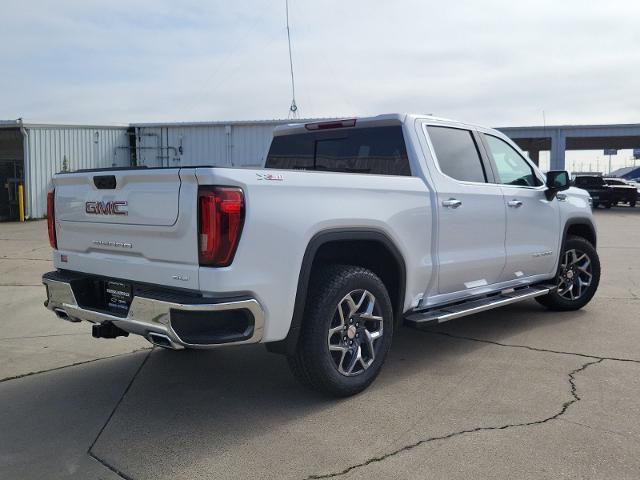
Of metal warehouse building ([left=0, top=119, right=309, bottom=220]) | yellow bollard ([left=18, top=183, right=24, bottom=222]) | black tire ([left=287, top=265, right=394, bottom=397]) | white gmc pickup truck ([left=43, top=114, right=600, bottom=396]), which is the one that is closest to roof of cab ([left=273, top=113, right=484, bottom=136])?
white gmc pickup truck ([left=43, top=114, right=600, bottom=396])

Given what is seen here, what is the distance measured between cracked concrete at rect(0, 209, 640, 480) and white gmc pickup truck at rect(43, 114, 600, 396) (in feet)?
1.45

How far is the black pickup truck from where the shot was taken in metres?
29.5

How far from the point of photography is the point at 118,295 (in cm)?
384

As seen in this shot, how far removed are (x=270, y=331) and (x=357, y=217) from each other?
0.97 m

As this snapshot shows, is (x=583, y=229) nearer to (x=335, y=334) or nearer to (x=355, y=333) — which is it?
(x=355, y=333)

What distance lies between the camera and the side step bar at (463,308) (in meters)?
4.45

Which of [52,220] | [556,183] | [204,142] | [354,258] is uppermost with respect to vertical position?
[204,142]

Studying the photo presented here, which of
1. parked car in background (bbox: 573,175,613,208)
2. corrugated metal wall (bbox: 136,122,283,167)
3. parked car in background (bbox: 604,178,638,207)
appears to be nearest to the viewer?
corrugated metal wall (bbox: 136,122,283,167)

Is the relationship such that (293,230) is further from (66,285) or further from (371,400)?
(66,285)

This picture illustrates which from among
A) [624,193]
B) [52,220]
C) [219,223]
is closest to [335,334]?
[219,223]

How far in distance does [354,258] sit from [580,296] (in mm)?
3610

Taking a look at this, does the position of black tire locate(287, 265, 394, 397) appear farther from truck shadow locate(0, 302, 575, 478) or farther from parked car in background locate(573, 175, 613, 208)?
parked car in background locate(573, 175, 613, 208)

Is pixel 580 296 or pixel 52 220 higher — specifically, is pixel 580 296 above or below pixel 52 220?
below

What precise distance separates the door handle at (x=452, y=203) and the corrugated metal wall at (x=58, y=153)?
20.1m
